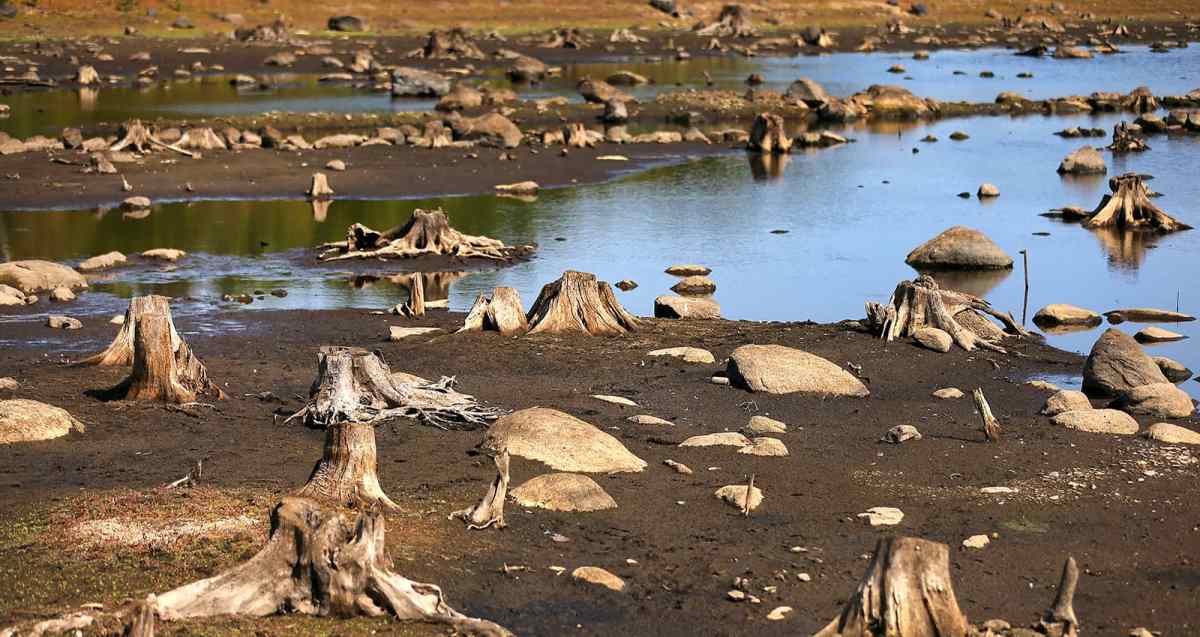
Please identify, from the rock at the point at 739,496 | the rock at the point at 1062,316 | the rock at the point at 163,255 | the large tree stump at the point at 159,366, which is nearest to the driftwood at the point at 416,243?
the rock at the point at 163,255

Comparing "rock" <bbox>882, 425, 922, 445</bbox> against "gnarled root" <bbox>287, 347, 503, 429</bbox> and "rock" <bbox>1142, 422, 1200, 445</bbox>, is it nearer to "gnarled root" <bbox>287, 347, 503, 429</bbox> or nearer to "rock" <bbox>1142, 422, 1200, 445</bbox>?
"rock" <bbox>1142, 422, 1200, 445</bbox>

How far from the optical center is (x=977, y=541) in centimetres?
1358

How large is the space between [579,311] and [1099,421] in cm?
767

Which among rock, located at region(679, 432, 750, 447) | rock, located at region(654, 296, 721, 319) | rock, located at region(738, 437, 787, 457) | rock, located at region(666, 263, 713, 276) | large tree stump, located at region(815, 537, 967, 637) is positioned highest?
large tree stump, located at region(815, 537, 967, 637)

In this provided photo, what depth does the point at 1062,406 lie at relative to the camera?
59.9 feet

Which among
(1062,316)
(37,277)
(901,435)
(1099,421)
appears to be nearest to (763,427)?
(901,435)

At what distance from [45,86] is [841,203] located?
35357mm

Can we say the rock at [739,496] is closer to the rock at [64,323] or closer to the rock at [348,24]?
the rock at [64,323]

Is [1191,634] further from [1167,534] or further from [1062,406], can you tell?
[1062,406]

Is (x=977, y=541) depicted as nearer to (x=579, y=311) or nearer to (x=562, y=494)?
(x=562, y=494)

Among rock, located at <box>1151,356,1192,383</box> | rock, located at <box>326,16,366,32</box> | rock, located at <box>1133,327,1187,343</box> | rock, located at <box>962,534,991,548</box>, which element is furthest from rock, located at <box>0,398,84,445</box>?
rock, located at <box>326,16,366,32</box>

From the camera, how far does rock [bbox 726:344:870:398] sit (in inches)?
755

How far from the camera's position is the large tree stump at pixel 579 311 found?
73.5 ft

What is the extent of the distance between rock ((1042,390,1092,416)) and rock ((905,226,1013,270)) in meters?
11.2
